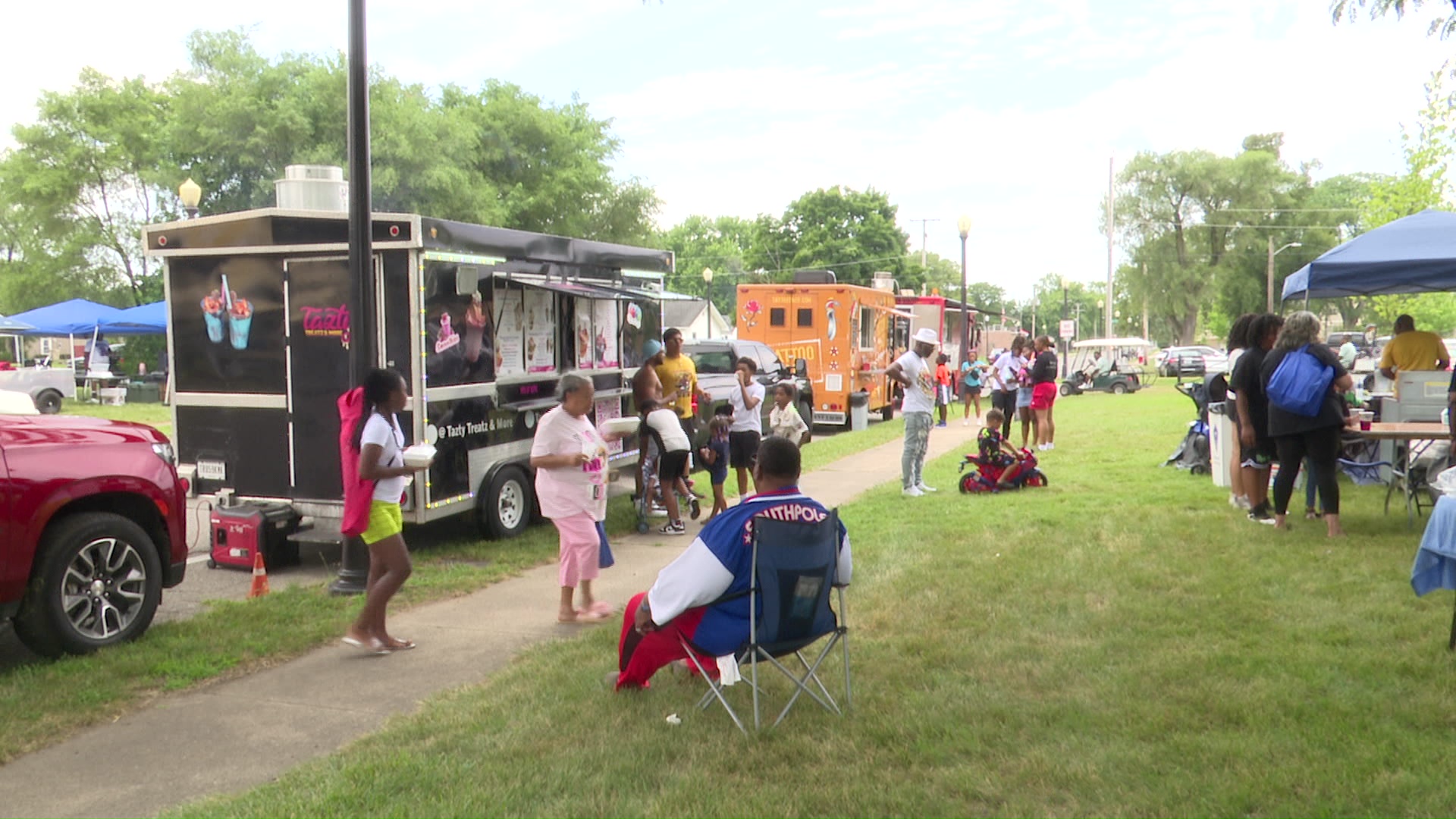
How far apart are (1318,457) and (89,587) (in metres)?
8.18

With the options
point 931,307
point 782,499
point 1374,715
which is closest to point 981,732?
point 782,499

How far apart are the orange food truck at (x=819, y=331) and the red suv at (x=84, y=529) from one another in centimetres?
1546

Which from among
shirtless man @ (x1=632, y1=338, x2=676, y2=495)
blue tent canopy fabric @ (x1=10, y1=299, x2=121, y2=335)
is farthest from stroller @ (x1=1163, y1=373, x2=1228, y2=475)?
blue tent canopy fabric @ (x1=10, y1=299, x2=121, y2=335)

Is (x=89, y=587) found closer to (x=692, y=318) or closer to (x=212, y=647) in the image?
(x=212, y=647)

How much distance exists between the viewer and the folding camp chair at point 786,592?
4.46 meters

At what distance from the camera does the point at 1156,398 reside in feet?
100

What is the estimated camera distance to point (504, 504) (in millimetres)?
9453

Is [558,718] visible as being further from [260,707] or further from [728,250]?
[728,250]

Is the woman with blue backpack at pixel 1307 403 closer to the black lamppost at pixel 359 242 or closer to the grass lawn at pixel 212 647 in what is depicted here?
the grass lawn at pixel 212 647

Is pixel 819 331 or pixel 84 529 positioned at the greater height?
pixel 819 331

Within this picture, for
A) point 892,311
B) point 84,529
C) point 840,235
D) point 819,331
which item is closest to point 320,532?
point 84,529

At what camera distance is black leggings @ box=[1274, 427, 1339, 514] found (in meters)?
8.37

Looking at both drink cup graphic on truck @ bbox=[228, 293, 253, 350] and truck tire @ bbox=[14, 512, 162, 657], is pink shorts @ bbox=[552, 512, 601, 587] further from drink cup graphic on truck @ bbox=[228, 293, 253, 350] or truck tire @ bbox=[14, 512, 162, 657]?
drink cup graphic on truck @ bbox=[228, 293, 253, 350]

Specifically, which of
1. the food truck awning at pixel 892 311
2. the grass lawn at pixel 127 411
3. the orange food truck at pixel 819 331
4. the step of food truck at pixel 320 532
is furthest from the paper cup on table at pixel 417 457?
the food truck awning at pixel 892 311
